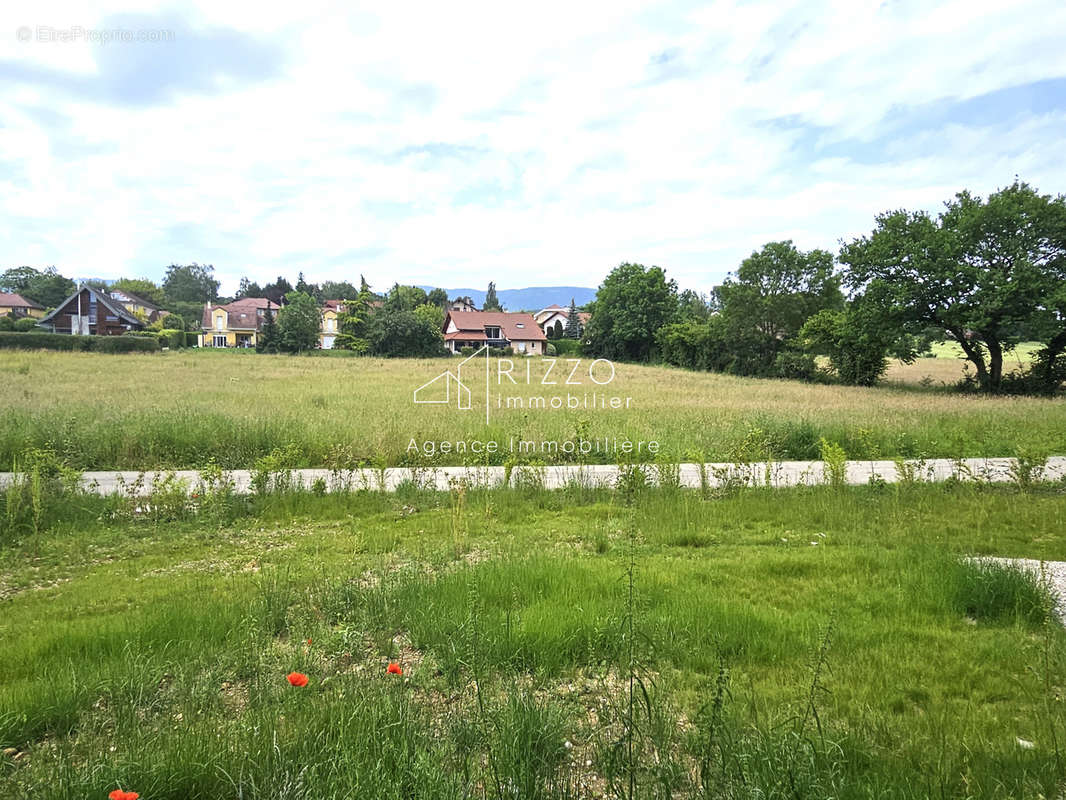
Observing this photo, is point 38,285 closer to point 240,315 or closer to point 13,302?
point 13,302

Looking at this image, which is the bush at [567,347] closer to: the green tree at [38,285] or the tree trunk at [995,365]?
the tree trunk at [995,365]

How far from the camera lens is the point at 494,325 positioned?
228 feet

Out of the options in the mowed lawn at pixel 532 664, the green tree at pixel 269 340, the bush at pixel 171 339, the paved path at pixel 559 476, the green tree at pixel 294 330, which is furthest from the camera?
the bush at pixel 171 339

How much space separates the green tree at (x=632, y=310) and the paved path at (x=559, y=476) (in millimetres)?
47158

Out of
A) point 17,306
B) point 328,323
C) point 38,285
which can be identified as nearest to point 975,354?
point 328,323

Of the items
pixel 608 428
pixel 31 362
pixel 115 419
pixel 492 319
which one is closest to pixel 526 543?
pixel 608 428

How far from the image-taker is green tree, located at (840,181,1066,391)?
76.6 feet

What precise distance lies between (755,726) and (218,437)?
11.0 metres

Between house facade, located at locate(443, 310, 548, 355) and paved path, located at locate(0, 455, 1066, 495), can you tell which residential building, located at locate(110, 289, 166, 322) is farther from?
paved path, located at locate(0, 455, 1066, 495)

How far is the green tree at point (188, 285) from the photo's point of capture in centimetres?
11625

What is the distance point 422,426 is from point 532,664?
961 cm

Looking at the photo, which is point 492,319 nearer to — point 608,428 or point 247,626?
point 608,428

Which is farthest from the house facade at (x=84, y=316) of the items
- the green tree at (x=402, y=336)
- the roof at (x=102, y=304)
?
the green tree at (x=402, y=336)

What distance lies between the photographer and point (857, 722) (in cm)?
302
